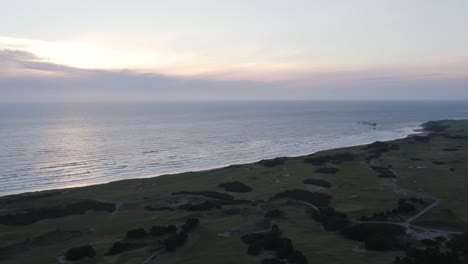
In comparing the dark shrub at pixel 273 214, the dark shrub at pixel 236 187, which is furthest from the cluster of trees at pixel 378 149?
the dark shrub at pixel 273 214

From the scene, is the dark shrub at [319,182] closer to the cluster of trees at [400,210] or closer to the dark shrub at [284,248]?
the cluster of trees at [400,210]

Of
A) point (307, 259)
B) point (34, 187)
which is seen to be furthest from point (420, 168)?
point (34, 187)

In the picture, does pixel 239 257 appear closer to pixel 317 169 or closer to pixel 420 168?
pixel 317 169

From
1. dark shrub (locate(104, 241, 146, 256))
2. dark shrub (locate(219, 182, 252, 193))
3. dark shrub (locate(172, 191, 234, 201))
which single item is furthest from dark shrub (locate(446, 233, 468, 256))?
dark shrub (locate(219, 182, 252, 193))

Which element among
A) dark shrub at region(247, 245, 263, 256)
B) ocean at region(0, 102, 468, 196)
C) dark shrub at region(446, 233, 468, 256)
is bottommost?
ocean at region(0, 102, 468, 196)

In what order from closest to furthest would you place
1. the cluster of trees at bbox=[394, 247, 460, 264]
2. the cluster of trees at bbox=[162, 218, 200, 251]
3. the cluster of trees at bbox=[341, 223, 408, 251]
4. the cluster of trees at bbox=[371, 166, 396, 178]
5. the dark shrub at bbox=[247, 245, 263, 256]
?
the cluster of trees at bbox=[394, 247, 460, 264] → the dark shrub at bbox=[247, 245, 263, 256] → the cluster of trees at bbox=[341, 223, 408, 251] → the cluster of trees at bbox=[162, 218, 200, 251] → the cluster of trees at bbox=[371, 166, 396, 178]

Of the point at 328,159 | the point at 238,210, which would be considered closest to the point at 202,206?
the point at 238,210

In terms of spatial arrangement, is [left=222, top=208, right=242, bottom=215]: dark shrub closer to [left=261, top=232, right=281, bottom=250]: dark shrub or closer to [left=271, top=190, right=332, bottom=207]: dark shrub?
[left=271, top=190, right=332, bottom=207]: dark shrub

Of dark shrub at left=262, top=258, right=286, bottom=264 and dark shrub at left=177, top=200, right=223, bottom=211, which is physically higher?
dark shrub at left=262, top=258, right=286, bottom=264
